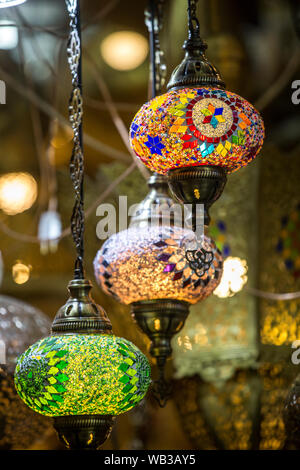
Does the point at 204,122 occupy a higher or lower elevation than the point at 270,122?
lower

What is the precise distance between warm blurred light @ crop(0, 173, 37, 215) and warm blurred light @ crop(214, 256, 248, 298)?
2.73ft

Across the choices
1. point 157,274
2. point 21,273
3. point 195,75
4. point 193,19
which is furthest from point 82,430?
point 21,273

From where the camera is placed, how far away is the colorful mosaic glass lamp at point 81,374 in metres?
1.33

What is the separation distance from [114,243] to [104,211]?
3.55ft

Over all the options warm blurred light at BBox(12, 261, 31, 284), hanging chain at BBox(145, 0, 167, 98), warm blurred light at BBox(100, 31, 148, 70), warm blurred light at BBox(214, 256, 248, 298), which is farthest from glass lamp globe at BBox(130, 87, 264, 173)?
warm blurred light at BBox(12, 261, 31, 284)

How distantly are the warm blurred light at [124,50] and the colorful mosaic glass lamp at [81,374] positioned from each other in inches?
61.6

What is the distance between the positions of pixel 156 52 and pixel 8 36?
1112 mm

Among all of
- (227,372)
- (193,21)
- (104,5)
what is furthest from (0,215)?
(193,21)

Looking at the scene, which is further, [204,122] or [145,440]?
[145,440]

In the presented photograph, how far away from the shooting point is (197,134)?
134 cm

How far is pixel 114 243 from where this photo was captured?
5.69ft

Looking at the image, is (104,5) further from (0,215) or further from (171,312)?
(171,312)

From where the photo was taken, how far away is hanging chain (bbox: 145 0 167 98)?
1.96 metres

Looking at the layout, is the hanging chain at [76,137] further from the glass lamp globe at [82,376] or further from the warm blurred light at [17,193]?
the warm blurred light at [17,193]
